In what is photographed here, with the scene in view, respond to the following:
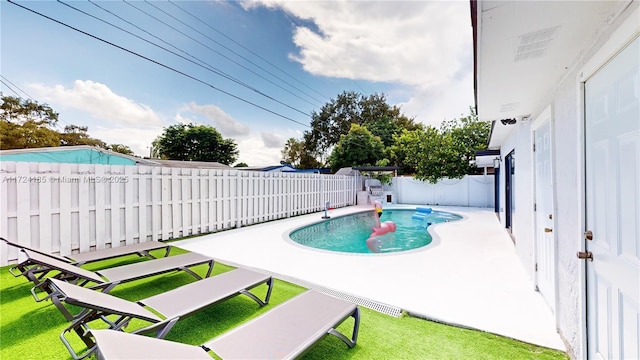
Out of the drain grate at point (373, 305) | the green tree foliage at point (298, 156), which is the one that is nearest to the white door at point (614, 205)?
the drain grate at point (373, 305)

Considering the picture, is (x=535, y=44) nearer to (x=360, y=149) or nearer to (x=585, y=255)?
(x=585, y=255)

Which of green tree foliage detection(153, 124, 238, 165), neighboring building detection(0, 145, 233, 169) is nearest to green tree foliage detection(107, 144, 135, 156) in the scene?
green tree foliage detection(153, 124, 238, 165)

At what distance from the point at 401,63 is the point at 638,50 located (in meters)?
15.7

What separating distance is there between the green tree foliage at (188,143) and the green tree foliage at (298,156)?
10.9 metres

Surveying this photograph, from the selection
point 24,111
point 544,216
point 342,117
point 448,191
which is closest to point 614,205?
point 544,216

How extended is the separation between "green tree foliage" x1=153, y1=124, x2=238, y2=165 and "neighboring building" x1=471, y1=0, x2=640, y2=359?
40.1 meters

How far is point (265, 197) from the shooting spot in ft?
34.5

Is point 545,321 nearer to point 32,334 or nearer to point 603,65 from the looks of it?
point 603,65

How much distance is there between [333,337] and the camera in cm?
268

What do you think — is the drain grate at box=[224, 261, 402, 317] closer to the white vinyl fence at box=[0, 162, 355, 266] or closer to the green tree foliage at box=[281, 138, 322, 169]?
the white vinyl fence at box=[0, 162, 355, 266]

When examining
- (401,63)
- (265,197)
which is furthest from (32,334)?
(401,63)

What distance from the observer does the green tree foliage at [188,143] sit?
36969mm

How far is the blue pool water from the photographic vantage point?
333 inches

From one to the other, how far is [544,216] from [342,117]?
105 ft
